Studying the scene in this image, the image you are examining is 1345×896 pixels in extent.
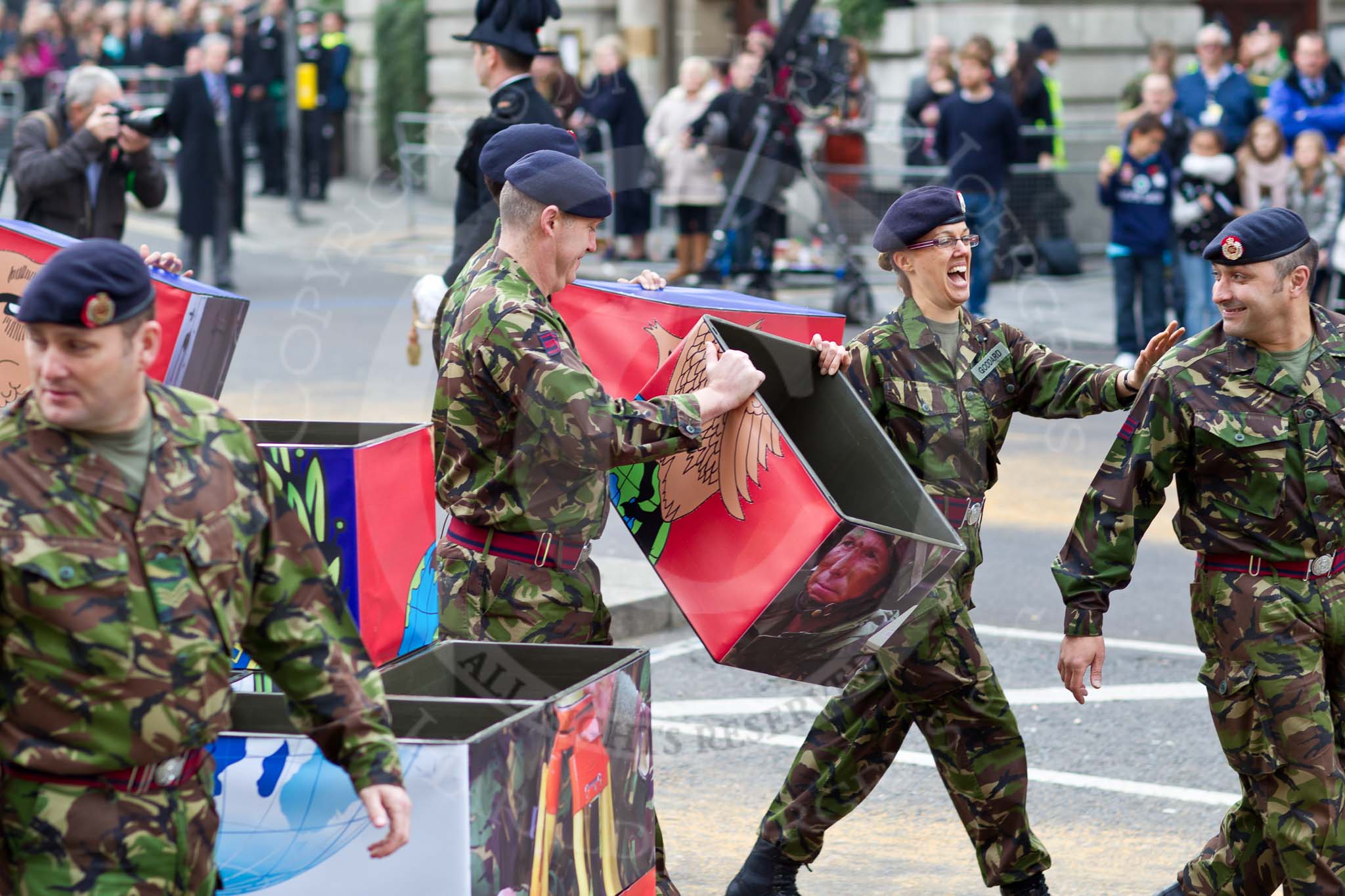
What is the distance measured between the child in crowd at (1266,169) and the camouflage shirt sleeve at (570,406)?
10384 millimetres

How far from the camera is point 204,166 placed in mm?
17250

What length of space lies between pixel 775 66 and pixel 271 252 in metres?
7.77

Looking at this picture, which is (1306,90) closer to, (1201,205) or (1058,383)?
(1201,205)

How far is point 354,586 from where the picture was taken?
477cm

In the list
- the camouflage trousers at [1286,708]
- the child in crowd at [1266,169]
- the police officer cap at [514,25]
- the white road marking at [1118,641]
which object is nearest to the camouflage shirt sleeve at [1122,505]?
the camouflage trousers at [1286,708]

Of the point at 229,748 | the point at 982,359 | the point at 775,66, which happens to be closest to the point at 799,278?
the point at 775,66

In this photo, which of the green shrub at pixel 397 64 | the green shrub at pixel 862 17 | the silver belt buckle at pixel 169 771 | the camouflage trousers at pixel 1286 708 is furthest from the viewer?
the green shrub at pixel 397 64

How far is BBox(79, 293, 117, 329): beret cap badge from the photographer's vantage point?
3.01 metres

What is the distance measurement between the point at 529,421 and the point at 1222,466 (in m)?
1.66

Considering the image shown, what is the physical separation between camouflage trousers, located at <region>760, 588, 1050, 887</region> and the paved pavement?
1.08ft

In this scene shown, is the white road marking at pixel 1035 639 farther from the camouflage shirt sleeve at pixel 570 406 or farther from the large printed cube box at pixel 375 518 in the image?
the camouflage shirt sleeve at pixel 570 406

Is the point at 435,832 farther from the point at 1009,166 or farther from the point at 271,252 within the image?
the point at 271,252

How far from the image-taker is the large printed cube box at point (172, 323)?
521 centimetres

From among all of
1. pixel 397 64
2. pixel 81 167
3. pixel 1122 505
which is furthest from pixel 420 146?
pixel 1122 505
